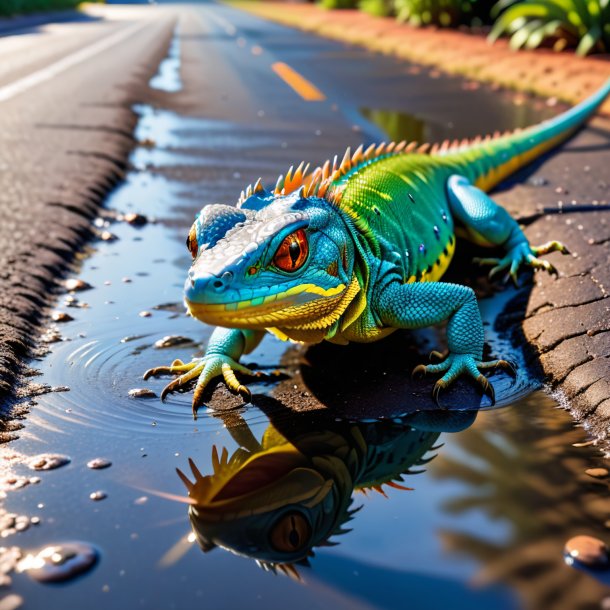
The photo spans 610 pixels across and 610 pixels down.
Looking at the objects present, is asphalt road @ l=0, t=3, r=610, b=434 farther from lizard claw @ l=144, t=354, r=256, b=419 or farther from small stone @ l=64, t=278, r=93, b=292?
lizard claw @ l=144, t=354, r=256, b=419

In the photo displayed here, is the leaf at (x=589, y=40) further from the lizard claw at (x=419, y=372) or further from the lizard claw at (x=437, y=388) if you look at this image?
the lizard claw at (x=437, y=388)

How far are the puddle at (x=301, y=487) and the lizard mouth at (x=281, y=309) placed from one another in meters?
0.48

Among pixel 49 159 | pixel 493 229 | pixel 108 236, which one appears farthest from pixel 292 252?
pixel 49 159

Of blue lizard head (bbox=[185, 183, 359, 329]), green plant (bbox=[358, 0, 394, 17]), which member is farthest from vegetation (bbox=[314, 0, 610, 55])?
blue lizard head (bbox=[185, 183, 359, 329])

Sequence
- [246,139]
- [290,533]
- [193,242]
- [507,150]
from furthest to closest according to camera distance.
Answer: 1. [246,139]
2. [507,150]
3. [193,242]
4. [290,533]

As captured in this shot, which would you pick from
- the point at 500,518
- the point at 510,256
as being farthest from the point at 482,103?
the point at 500,518

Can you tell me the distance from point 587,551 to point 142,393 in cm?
217

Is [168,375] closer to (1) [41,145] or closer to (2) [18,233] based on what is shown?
(2) [18,233]

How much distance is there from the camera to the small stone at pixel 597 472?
319 centimetres

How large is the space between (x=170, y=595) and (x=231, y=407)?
139cm

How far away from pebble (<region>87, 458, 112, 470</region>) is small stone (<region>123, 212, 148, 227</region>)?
3705mm

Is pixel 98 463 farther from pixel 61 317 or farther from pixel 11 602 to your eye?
pixel 61 317

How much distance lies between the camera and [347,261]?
3828 millimetres

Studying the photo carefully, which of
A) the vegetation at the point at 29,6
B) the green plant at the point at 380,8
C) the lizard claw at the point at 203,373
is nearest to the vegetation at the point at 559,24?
the green plant at the point at 380,8
